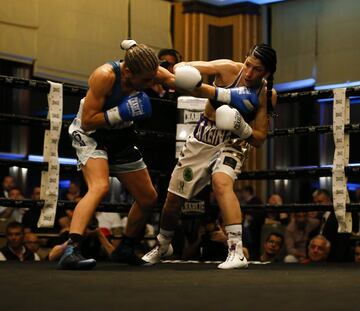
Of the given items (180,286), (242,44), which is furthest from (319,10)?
(180,286)

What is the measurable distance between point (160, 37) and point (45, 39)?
1.32 meters

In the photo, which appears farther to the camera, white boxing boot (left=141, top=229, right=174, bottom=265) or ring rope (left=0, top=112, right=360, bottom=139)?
ring rope (left=0, top=112, right=360, bottom=139)

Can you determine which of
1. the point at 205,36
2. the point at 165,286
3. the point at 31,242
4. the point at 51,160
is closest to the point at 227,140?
the point at 51,160

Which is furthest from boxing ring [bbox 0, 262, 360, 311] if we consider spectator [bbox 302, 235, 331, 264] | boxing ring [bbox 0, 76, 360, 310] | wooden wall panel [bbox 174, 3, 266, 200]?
wooden wall panel [bbox 174, 3, 266, 200]

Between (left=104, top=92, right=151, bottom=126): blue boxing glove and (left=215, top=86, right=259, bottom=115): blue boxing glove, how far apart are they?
378 mm

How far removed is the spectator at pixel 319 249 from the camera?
4.22m

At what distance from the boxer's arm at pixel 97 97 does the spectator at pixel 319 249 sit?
1.69 meters

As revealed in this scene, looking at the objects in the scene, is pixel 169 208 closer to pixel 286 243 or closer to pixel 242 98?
pixel 242 98

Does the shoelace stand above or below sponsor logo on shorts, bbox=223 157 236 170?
below

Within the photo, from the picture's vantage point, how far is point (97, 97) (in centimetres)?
303

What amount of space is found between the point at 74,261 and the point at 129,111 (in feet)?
1.96

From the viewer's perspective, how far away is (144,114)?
3004mm

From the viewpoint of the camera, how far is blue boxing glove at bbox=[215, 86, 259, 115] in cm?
325

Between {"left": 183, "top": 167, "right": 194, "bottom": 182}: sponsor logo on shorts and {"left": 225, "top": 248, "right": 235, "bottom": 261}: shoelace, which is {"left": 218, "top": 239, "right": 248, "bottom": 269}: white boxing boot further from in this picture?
{"left": 183, "top": 167, "right": 194, "bottom": 182}: sponsor logo on shorts
